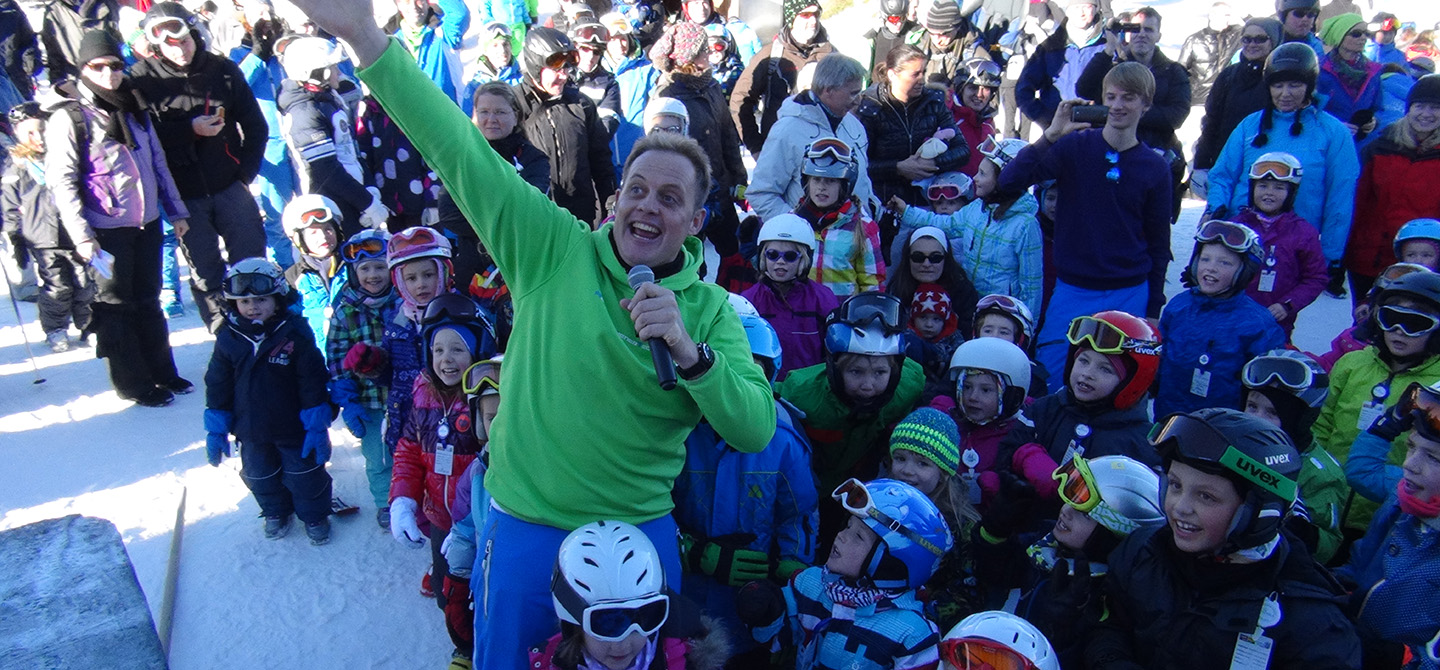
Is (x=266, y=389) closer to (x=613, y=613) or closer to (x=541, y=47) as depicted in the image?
(x=541, y=47)

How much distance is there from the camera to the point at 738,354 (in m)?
2.23

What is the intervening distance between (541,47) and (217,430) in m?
2.94

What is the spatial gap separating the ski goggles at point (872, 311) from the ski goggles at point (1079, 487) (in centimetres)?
105

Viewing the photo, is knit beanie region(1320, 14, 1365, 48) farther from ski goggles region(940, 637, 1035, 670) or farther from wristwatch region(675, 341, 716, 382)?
wristwatch region(675, 341, 716, 382)

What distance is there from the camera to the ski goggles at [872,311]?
3715 millimetres

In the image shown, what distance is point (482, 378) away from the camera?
3.38 m

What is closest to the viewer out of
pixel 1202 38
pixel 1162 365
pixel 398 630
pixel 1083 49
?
pixel 398 630

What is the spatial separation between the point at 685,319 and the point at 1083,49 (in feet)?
25.0

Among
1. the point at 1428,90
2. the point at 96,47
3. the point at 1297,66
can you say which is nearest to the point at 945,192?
the point at 1297,66

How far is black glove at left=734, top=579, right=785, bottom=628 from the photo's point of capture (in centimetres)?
278

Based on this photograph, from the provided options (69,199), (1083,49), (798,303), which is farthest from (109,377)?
(1083,49)

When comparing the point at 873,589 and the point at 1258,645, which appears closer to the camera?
the point at 1258,645

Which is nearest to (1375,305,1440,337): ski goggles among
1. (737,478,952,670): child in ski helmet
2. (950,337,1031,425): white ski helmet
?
(950,337,1031,425): white ski helmet

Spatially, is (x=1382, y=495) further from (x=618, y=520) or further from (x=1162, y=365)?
(x=618, y=520)
